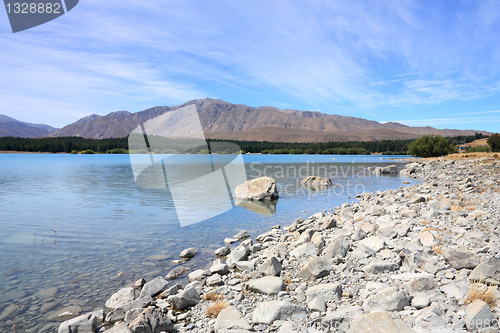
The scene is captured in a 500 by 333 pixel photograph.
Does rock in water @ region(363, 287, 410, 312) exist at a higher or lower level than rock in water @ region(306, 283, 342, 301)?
higher

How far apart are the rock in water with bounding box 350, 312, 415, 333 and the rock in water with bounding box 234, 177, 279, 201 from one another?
2250 cm

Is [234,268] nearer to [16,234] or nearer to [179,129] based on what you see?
[16,234]

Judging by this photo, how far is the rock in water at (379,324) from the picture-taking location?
463 cm

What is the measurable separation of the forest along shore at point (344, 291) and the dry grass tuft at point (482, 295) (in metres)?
0.02

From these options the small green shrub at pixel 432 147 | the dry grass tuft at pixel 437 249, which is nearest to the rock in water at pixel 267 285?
the dry grass tuft at pixel 437 249

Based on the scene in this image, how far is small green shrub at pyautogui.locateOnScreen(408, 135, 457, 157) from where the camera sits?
4449 inches

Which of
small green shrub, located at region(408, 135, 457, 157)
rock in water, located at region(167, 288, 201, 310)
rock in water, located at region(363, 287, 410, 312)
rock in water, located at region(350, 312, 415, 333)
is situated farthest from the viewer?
small green shrub, located at region(408, 135, 457, 157)

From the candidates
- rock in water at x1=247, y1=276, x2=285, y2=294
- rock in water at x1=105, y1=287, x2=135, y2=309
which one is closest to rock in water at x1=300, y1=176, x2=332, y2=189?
rock in water at x1=247, y1=276, x2=285, y2=294

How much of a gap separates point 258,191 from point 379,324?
2318cm

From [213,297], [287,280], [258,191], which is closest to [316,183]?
[258,191]

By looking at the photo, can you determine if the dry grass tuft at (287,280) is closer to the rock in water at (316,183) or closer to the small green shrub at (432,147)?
the rock in water at (316,183)

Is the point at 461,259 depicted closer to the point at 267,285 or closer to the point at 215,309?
the point at 267,285

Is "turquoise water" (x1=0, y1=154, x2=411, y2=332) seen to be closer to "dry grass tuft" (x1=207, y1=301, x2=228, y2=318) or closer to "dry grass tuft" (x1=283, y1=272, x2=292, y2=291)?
"dry grass tuft" (x1=207, y1=301, x2=228, y2=318)

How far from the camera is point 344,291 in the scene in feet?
22.7
